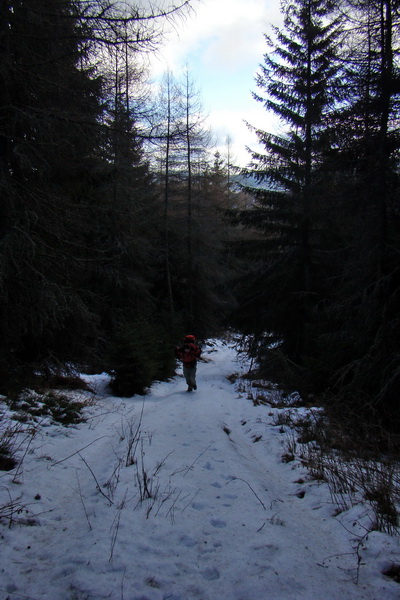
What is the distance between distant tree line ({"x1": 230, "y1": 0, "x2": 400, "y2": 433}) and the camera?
7.07 meters

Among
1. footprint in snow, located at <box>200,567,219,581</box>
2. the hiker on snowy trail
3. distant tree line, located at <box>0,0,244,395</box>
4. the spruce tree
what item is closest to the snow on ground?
footprint in snow, located at <box>200,567,219,581</box>

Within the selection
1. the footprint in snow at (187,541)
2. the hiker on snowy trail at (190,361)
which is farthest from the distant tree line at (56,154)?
the footprint in snow at (187,541)

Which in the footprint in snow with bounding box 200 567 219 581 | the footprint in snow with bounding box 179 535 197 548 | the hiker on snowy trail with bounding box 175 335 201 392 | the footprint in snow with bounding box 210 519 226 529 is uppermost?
the footprint in snow with bounding box 200 567 219 581

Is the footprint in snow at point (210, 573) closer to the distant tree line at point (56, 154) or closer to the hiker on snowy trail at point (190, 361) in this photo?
the distant tree line at point (56, 154)

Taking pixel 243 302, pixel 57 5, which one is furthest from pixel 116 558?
pixel 243 302

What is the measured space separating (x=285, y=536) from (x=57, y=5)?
756 cm

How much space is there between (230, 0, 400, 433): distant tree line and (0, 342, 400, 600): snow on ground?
3.12m

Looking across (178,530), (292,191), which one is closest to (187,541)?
(178,530)

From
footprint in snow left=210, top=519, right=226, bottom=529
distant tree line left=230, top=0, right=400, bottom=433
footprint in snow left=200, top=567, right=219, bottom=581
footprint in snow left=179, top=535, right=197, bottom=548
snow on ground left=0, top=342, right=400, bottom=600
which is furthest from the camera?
distant tree line left=230, top=0, right=400, bottom=433

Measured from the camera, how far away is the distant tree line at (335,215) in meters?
7.07

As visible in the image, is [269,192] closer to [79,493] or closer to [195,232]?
[195,232]

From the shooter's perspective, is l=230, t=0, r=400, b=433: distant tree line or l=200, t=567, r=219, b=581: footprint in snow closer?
l=200, t=567, r=219, b=581: footprint in snow

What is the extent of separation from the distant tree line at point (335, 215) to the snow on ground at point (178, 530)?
10.3 feet

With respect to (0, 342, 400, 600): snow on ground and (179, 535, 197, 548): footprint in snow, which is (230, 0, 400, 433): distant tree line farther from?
(179, 535, 197, 548): footprint in snow
